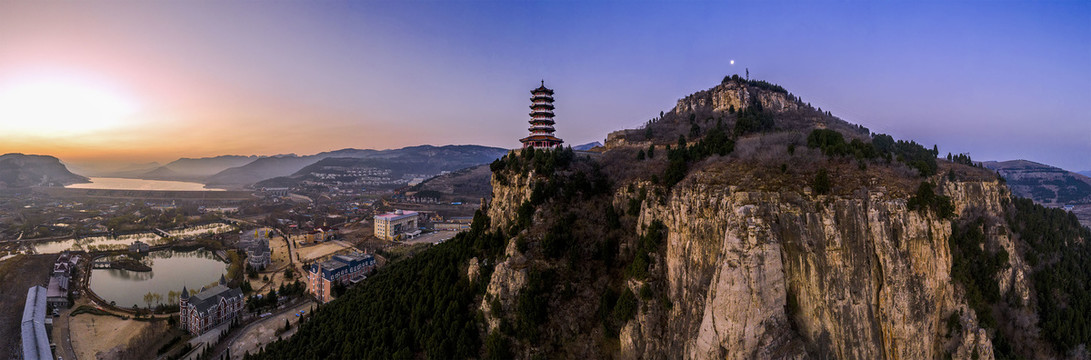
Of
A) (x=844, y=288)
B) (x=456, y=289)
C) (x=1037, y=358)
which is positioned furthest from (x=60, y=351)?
(x=1037, y=358)

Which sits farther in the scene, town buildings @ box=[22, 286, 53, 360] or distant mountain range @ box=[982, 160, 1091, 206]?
distant mountain range @ box=[982, 160, 1091, 206]

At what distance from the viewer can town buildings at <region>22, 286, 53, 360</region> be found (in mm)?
31059

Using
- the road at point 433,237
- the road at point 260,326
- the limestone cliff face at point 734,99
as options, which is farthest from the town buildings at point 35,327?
the limestone cliff face at point 734,99

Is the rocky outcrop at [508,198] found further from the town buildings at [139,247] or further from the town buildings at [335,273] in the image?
the town buildings at [139,247]

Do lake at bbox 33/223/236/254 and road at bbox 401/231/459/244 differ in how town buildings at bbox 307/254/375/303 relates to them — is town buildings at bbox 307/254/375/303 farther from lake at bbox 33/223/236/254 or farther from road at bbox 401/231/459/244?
lake at bbox 33/223/236/254

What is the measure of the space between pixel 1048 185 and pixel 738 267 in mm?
116605

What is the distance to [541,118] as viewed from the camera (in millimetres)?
36500

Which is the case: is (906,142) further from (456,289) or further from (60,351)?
(60,351)

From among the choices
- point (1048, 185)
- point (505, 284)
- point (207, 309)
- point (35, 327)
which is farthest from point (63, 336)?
point (1048, 185)

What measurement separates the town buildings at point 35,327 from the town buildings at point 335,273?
18.4 metres

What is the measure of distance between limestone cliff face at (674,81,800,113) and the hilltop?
10.00 meters

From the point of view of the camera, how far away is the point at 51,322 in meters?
38.1

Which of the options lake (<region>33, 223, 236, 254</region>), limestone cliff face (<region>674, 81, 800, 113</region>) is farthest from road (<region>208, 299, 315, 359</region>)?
lake (<region>33, 223, 236, 254</region>)

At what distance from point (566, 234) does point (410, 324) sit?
11418 millimetres
